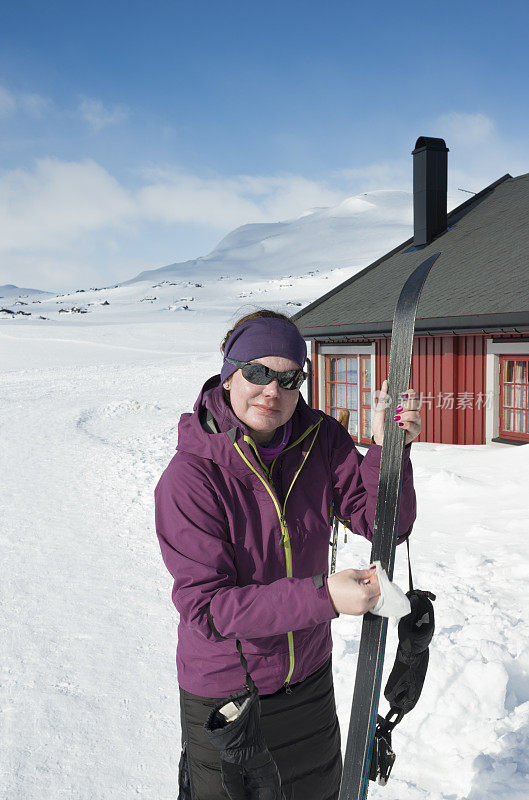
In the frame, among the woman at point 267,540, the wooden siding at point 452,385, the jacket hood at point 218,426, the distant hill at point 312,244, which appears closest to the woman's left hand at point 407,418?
the woman at point 267,540

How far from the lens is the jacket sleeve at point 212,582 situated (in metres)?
1.33

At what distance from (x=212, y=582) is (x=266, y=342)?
68 cm

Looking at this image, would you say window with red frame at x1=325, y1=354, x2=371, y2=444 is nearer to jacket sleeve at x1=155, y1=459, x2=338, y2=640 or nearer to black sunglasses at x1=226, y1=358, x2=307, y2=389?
black sunglasses at x1=226, y1=358, x2=307, y2=389

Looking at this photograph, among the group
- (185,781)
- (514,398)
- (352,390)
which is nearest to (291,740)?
(185,781)

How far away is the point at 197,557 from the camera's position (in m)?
1.44

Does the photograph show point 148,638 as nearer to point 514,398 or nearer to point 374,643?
point 374,643

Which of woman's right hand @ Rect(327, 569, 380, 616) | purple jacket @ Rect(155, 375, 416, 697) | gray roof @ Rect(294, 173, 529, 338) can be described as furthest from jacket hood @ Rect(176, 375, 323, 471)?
gray roof @ Rect(294, 173, 529, 338)

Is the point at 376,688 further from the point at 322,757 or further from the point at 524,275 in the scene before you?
the point at 524,275

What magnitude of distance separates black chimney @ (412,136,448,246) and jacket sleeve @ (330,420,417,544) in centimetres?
1167

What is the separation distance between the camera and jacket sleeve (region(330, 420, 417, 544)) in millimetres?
1723

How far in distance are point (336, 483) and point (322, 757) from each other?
0.86m

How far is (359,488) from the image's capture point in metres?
1.80

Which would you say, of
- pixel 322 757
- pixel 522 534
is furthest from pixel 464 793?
pixel 522 534

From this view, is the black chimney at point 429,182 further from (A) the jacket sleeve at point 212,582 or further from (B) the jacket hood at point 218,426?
(A) the jacket sleeve at point 212,582
